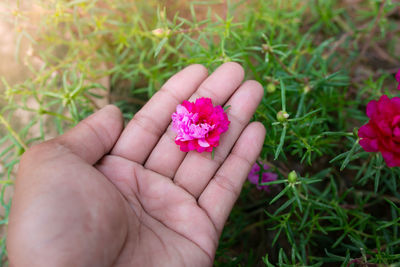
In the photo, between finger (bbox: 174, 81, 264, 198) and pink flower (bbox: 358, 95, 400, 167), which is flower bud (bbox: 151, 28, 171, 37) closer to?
finger (bbox: 174, 81, 264, 198)

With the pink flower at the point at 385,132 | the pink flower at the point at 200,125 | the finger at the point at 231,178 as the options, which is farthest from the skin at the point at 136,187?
the pink flower at the point at 385,132

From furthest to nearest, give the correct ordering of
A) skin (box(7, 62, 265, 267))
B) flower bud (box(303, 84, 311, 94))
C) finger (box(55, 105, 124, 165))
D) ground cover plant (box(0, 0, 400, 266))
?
flower bud (box(303, 84, 311, 94))
ground cover plant (box(0, 0, 400, 266))
finger (box(55, 105, 124, 165))
skin (box(7, 62, 265, 267))

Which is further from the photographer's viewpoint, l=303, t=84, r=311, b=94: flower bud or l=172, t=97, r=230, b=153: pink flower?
l=303, t=84, r=311, b=94: flower bud

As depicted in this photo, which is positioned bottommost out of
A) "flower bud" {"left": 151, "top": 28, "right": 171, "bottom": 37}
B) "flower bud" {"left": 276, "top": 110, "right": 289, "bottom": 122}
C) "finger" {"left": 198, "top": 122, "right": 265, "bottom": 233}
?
"finger" {"left": 198, "top": 122, "right": 265, "bottom": 233}

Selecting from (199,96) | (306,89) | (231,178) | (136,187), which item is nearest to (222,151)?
(231,178)

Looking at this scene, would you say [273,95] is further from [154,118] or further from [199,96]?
[154,118]

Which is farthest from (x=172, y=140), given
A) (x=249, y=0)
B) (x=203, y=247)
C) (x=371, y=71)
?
(x=371, y=71)

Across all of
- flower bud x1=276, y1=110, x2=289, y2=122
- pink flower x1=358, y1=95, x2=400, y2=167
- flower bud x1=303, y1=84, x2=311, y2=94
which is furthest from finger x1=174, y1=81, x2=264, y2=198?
pink flower x1=358, y1=95, x2=400, y2=167
